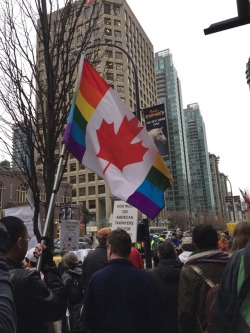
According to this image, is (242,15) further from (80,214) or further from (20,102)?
(80,214)

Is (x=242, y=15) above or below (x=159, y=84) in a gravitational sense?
below

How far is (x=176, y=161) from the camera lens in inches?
4609

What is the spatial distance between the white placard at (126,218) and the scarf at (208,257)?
5.39 metres

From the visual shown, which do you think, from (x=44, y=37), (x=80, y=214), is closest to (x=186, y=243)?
(x=44, y=37)

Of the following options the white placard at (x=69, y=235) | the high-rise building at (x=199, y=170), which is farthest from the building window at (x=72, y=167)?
→ the white placard at (x=69, y=235)

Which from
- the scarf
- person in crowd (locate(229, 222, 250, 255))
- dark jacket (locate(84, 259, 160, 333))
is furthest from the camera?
person in crowd (locate(229, 222, 250, 255))

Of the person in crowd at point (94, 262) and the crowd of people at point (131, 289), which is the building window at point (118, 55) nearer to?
the person in crowd at point (94, 262)

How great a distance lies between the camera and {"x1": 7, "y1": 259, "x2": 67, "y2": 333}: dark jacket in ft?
8.04

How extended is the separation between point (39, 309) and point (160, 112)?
8591mm

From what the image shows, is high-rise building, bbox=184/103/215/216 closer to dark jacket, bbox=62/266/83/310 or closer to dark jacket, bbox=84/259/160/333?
dark jacket, bbox=62/266/83/310

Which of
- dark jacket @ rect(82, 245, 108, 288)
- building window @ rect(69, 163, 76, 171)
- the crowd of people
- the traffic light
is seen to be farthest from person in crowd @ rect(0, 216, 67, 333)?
building window @ rect(69, 163, 76, 171)

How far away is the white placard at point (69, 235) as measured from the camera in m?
8.76

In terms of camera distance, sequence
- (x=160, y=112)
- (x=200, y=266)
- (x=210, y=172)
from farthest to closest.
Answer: (x=210, y=172), (x=160, y=112), (x=200, y=266)

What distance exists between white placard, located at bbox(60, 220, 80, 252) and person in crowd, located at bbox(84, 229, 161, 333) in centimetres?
562
